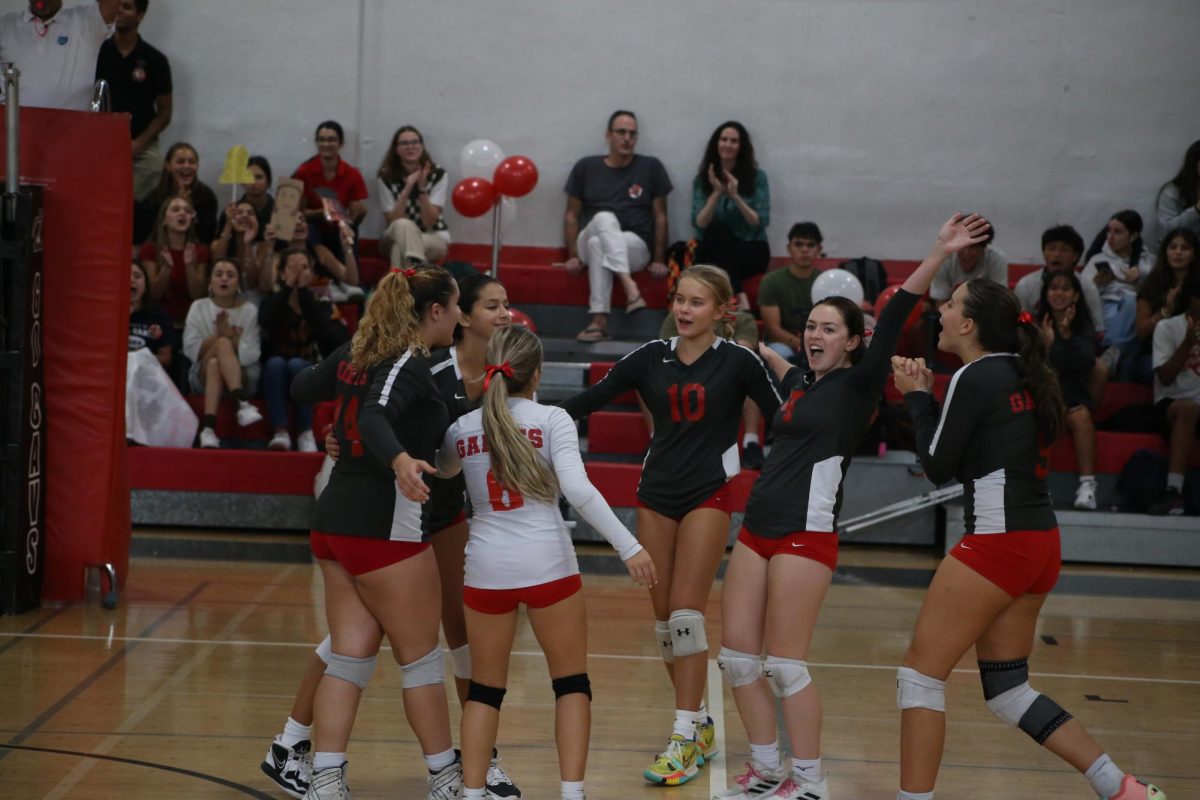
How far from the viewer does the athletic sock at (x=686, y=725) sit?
4.61 metres

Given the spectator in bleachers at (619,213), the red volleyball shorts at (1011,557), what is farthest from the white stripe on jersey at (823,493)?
the spectator in bleachers at (619,213)

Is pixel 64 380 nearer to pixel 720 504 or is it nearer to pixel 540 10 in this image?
pixel 720 504

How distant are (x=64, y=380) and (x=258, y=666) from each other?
75.0 inches

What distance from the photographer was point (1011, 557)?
12.7 ft

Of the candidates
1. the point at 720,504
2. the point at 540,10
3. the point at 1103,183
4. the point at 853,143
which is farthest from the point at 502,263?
the point at 720,504

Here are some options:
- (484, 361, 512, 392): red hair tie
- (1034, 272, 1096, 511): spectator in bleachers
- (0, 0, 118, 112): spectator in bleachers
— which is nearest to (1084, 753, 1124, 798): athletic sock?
(484, 361, 512, 392): red hair tie

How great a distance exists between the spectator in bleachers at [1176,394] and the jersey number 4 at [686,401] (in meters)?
5.28

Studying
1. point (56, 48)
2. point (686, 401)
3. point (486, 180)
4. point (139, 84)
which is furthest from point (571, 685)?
point (139, 84)

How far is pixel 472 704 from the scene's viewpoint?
3873 millimetres

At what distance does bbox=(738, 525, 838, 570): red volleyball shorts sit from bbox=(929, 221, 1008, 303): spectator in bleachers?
5.94 metres

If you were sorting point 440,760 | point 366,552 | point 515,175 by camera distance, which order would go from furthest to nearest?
1. point 515,175
2. point 440,760
3. point 366,552

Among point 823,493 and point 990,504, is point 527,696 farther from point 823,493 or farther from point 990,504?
point 990,504

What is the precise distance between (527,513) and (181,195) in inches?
291

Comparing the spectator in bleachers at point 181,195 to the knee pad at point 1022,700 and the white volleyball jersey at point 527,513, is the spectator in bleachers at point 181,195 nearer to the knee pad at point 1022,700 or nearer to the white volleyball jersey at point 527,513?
the white volleyball jersey at point 527,513
